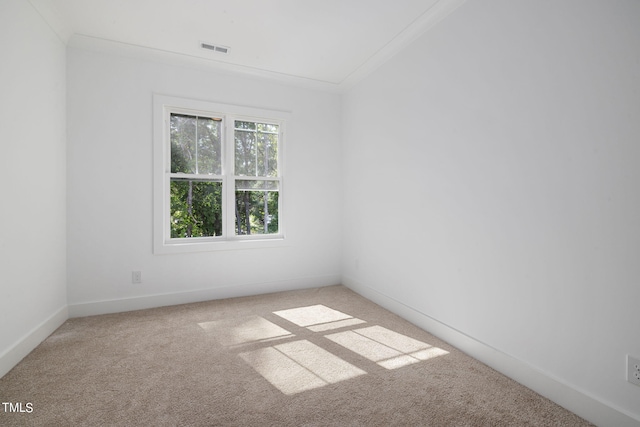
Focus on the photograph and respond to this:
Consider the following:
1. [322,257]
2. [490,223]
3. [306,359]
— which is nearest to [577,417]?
[490,223]

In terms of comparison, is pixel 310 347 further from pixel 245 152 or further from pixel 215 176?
pixel 245 152

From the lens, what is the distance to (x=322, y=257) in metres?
4.19

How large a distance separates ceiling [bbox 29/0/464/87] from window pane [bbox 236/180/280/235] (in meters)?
1.42

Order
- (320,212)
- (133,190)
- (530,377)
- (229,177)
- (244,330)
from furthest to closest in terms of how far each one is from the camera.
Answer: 1. (320,212)
2. (229,177)
3. (133,190)
4. (244,330)
5. (530,377)

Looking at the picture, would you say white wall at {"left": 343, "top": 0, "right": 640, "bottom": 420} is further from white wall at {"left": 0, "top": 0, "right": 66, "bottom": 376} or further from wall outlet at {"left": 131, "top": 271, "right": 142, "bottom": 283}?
white wall at {"left": 0, "top": 0, "right": 66, "bottom": 376}

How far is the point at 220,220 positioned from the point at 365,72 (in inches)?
99.1

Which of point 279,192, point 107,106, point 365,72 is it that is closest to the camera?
point 107,106

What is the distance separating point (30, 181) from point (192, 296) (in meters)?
1.84

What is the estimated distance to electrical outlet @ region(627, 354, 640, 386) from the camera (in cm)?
145

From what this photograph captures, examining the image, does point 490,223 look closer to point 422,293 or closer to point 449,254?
point 449,254

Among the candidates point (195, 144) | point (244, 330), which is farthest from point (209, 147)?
point (244, 330)

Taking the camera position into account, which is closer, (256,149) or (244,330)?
(244,330)

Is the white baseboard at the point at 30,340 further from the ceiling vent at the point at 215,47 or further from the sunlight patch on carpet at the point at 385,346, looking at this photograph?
the ceiling vent at the point at 215,47

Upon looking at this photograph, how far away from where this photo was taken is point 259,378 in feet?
6.57
